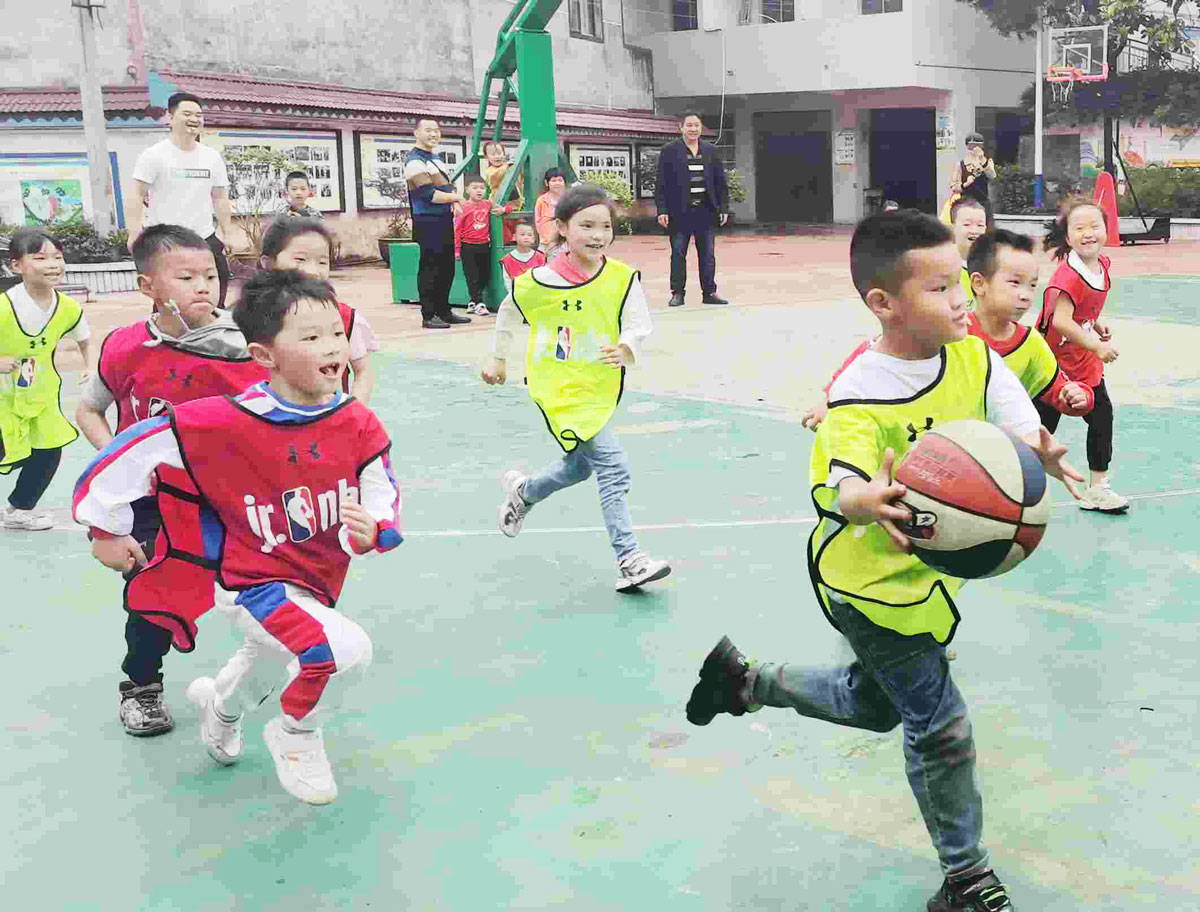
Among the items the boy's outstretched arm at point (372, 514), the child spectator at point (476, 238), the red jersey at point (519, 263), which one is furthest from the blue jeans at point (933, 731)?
the child spectator at point (476, 238)

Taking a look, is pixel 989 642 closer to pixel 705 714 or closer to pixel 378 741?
pixel 705 714

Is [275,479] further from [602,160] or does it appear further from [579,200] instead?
[602,160]

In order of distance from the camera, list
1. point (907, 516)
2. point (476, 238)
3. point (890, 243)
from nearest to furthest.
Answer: point (907, 516) < point (890, 243) < point (476, 238)

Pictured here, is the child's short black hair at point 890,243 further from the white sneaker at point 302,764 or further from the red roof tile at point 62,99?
the red roof tile at point 62,99

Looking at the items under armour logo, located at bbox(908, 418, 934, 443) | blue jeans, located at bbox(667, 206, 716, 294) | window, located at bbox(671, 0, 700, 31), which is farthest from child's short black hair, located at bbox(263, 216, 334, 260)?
window, located at bbox(671, 0, 700, 31)

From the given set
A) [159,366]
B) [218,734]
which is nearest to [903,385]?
[218,734]

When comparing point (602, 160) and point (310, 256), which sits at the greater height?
point (602, 160)

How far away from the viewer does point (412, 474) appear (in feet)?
23.3

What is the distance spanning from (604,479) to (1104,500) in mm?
2320

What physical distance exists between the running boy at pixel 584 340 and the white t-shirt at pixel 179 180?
3.15 meters

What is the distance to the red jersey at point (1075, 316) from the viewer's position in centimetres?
576

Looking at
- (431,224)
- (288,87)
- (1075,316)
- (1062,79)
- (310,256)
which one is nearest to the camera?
(310,256)

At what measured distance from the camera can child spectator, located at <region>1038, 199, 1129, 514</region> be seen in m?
5.77

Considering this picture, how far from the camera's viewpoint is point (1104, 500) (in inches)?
233
